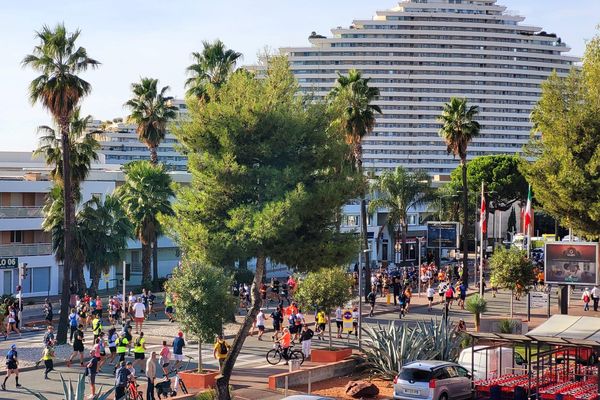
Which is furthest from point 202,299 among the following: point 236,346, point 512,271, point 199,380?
point 512,271

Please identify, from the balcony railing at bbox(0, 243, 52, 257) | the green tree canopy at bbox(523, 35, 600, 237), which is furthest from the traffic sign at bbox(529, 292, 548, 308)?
the balcony railing at bbox(0, 243, 52, 257)

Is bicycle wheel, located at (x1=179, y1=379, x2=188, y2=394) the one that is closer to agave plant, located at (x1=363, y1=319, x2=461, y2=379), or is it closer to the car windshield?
the car windshield

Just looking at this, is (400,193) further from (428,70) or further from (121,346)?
(428,70)

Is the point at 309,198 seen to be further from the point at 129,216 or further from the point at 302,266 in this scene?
the point at 129,216

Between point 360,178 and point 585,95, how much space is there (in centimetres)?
1912

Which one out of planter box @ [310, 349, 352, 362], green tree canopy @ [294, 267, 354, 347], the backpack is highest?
green tree canopy @ [294, 267, 354, 347]

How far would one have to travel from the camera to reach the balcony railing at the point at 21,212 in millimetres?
55500

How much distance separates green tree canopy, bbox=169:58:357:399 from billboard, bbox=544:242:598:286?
1624 centimetres

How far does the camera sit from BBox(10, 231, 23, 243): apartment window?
186ft

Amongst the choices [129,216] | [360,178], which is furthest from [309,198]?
[129,216]

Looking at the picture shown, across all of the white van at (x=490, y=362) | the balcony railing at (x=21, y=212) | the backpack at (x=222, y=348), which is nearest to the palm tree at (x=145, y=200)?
the balcony railing at (x=21, y=212)

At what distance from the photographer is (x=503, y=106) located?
7657 inches

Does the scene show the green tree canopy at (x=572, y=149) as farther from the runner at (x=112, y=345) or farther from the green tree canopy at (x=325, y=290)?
the runner at (x=112, y=345)

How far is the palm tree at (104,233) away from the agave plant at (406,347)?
78.8 feet
